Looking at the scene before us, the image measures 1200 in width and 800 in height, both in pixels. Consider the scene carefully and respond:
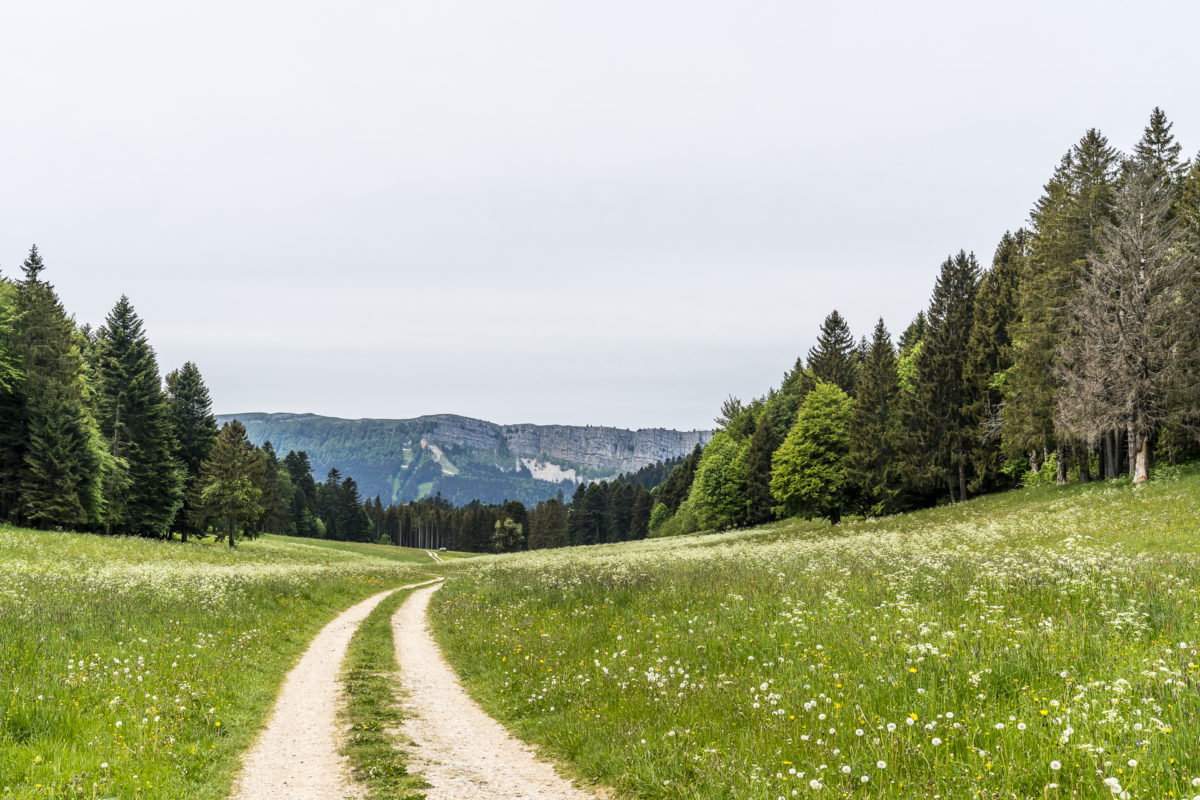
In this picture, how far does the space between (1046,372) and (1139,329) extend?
24.4 ft

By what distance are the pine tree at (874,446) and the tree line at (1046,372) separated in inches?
4.4

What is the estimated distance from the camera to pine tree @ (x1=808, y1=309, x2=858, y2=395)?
70.8 meters

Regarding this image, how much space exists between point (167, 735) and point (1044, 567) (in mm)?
15287

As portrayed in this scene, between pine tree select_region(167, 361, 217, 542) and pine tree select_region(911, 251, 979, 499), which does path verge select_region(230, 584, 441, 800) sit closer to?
pine tree select_region(911, 251, 979, 499)

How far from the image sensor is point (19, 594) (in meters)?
16.1

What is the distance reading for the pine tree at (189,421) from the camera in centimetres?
5969

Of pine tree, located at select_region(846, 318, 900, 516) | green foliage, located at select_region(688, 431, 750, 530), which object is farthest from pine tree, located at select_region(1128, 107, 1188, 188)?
green foliage, located at select_region(688, 431, 750, 530)

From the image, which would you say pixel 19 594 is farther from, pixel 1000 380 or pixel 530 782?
pixel 1000 380

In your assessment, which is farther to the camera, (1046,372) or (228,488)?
(228,488)

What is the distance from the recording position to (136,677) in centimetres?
1005

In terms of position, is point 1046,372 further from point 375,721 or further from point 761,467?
point 375,721

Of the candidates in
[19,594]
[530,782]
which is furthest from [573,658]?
Answer: [19,594]

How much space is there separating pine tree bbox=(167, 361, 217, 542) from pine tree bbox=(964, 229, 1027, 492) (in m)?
68.2

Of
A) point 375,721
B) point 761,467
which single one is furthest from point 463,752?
point 761,467
